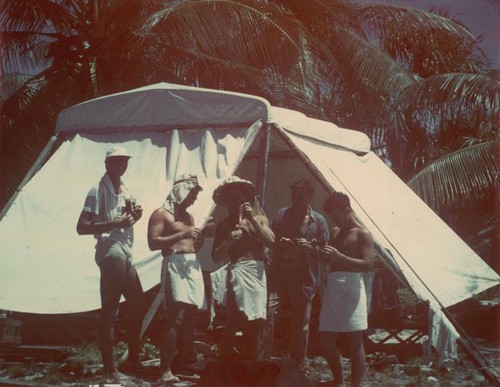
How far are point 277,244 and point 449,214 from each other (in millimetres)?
4853

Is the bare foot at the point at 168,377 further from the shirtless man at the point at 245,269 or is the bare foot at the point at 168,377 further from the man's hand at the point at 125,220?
the man's hand at the point at 125,220

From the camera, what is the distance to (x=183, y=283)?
265 inches

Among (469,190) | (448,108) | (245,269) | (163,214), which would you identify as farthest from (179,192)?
(448,108)

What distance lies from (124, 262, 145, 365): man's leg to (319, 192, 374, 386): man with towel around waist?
1652 mm

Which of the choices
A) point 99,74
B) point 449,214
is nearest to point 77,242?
point 99,74

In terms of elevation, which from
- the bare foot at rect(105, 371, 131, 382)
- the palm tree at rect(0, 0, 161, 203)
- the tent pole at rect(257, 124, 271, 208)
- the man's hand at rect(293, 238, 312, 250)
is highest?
the palm tree at rect(0, 0, 161, 203)

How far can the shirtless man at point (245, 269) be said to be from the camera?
6832 millimetres

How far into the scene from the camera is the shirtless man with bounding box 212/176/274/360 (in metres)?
Result: 6.83

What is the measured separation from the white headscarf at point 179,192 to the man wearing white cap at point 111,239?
0.26 metres

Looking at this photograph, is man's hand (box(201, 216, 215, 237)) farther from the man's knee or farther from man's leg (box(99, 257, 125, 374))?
the man's knee

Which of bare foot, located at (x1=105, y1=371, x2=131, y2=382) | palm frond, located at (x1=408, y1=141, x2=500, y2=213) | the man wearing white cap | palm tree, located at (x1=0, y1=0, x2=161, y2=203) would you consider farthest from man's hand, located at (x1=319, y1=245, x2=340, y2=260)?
palm tree, located at (x1=0, y1=0, x2=161, y2=203)

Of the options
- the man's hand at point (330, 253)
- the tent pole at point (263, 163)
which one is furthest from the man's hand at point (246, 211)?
the tent pole at point (263, 163)

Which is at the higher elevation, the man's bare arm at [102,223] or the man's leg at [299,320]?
the man's bare arm at [102,223]

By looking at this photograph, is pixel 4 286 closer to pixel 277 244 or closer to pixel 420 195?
pixel 277 244
